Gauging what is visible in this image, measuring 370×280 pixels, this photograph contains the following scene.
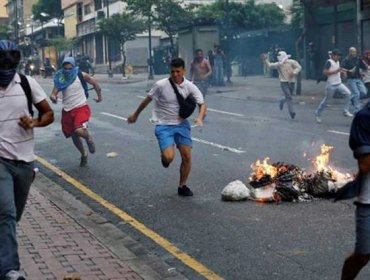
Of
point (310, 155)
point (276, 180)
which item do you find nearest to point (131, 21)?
point (310, 155)

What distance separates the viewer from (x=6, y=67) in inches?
216

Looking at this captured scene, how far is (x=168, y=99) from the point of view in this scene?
930 cm

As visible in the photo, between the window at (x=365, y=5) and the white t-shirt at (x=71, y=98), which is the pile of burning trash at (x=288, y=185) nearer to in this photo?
the white t-shirt at (x=71, y=98)

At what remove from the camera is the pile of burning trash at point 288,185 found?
8742 mm

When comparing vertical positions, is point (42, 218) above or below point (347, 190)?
below

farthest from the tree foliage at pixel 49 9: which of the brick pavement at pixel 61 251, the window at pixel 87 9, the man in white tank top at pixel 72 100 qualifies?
the brick pavement at pixel 61 251

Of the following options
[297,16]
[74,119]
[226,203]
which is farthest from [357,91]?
[297,16]

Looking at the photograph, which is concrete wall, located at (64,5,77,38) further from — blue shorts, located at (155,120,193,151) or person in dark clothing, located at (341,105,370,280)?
person in dark clothing, located at (341,105,370,280)

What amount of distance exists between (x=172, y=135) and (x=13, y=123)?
3.90 m

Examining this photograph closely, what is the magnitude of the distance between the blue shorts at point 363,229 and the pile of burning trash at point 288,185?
13.1 feet

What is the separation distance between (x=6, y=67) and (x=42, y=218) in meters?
2.90

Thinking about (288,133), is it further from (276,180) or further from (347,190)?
(347,190)

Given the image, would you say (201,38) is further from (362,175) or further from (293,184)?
(362,175)

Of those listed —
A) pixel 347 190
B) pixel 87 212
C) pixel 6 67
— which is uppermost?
pixel 6 67
